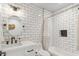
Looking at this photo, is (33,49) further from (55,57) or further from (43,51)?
(55,57)

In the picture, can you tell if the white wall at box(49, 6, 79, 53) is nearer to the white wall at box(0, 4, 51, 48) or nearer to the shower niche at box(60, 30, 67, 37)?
the shower niche at box(60, 30, 67, 37)

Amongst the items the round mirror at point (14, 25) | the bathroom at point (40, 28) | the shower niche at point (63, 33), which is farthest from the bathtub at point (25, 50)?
the shower niche at point (63, 33)

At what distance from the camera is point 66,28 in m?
1.17

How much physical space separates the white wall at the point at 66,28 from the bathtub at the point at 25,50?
0.58 feet

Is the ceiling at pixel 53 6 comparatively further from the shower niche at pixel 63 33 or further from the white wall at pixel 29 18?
the shower niche at pixel 63 33

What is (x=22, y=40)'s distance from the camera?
3.67 ft

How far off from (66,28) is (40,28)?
324mm

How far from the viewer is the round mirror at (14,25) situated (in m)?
1.11

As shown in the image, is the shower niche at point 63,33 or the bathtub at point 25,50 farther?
the shower niche at point 63,33

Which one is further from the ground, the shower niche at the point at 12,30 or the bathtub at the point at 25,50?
the shower niche at the point at 12,30

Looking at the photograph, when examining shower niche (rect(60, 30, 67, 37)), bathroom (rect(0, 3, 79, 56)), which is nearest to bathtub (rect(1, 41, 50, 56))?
bathroom (rect(0, 3, 79, 56))

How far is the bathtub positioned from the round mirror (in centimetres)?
16

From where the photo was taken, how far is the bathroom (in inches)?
43.3

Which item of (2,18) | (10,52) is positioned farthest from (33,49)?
(2,18)
